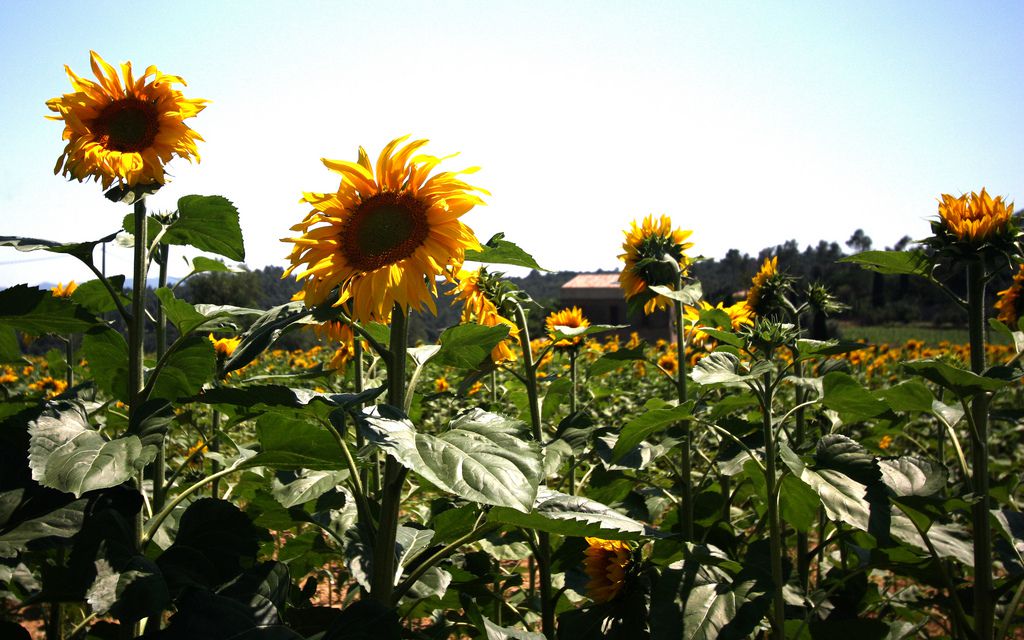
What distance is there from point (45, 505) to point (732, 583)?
4.14ft

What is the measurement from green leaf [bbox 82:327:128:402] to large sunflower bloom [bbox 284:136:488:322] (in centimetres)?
47

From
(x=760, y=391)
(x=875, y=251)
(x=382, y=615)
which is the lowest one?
(x=382, y=615)

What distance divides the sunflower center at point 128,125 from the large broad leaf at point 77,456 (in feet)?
2.35

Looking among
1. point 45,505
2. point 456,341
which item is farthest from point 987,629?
point 45,505

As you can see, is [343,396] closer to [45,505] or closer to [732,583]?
[45,505]

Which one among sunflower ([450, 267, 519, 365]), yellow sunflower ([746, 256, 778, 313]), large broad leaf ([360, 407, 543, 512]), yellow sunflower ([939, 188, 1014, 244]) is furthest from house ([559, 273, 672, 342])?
large broad leaf ([360, 407, 543, 512])

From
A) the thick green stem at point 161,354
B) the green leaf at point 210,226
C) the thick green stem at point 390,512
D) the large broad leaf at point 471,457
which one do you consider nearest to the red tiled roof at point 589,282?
the thick green stem at point 161,354

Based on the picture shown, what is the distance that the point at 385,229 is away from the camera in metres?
1.26

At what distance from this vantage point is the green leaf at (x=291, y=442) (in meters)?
1.15

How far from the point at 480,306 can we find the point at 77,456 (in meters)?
1.27

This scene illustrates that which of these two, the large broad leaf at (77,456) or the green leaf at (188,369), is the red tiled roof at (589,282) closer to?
the green leaf at (188,369)

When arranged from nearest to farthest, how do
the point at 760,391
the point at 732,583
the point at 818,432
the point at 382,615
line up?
the point at 382,615 < the point at 732,583 < the point at 760,391 < the point at 818,432

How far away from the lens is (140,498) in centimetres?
127

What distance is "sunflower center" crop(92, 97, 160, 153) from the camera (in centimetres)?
162
